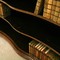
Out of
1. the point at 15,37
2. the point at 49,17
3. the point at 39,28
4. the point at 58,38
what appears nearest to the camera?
the point at 49,17

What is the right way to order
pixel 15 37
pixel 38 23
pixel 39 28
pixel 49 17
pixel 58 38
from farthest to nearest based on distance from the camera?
pixel 15 37 < pixel 38 23 < pixel 39 28 < pixel 58 38 < pixel 49 17

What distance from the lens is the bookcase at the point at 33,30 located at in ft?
4.38

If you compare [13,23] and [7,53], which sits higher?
[13,23]

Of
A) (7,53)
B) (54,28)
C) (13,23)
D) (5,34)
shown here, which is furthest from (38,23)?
(7,53)

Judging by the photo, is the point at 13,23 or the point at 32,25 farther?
the point at 13,23

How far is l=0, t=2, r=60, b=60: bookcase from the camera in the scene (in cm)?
133

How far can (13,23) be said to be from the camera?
1703 millimetres

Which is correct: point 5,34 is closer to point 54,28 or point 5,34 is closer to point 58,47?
point 54,28

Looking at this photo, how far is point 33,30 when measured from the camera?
152cm

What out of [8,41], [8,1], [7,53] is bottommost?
[7,53]

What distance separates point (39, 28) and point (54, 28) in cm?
19

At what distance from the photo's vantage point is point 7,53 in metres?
1.96

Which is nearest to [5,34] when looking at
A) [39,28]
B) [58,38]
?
[39,28]

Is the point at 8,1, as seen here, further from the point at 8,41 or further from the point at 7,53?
the point at 7,53
